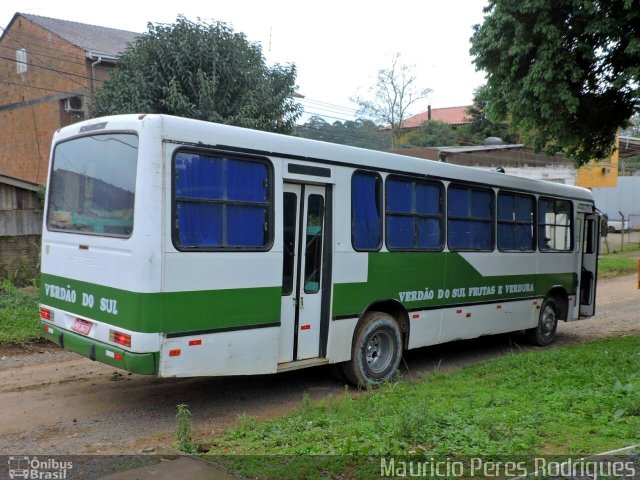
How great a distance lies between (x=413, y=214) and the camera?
26.3 ft

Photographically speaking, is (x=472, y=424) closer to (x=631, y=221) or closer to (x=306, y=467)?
(x=306, y=467)

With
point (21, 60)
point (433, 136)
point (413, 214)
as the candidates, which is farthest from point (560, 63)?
point (433, 136)

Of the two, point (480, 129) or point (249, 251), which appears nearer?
point (249, 251)

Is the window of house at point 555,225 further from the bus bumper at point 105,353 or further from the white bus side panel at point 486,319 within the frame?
the bus bumper at point 105,353

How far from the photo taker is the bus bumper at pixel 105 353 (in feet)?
17.5

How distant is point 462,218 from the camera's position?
29.0ft

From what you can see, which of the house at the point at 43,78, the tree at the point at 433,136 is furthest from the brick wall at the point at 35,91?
the tree at the point at 433,136

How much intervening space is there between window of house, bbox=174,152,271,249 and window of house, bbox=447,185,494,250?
3.37 metres

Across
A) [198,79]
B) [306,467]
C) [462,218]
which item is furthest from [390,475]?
[198,79]

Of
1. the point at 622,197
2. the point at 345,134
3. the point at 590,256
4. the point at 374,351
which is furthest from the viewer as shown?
the point at 622,197

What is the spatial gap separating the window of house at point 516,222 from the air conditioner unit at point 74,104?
19.1 metres

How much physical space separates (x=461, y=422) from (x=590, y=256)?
804 centimetres

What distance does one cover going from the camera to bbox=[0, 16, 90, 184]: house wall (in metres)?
23.7

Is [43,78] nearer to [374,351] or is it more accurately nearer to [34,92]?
[34,92]
